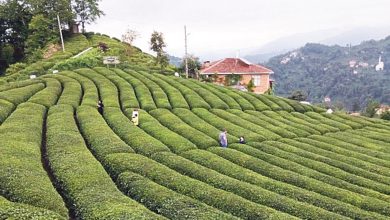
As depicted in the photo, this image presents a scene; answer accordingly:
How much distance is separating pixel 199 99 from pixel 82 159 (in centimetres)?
2183

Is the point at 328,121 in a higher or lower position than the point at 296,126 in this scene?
lower

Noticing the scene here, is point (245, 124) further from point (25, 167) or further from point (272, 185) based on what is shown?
point (25, 167)

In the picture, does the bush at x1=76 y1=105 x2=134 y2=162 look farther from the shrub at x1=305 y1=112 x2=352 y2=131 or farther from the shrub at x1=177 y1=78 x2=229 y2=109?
the shrub at x1=305 y1=112 x2=352 y2=131

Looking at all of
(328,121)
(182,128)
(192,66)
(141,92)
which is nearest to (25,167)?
(182,128)

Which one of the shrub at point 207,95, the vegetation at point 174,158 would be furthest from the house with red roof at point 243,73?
the vegetation at point 174,158

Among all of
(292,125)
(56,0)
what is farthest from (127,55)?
(292,125)

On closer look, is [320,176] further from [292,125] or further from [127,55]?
[127,55]

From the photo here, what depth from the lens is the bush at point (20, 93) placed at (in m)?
32.6

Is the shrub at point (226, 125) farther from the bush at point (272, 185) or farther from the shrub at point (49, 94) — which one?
the shrub at point (49, 94)

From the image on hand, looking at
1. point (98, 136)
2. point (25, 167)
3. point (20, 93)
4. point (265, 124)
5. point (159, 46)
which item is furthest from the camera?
point (159, 46)

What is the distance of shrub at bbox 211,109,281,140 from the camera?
30856 mm

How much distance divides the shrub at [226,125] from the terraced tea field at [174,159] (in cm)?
10

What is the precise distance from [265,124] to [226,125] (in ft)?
14.1

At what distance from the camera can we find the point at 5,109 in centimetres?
2894
